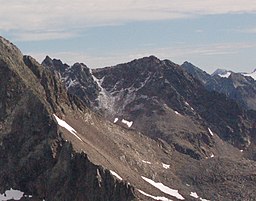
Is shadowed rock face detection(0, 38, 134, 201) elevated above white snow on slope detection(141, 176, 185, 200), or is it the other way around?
shadowed rock face detection(0, 38, 134, 201)

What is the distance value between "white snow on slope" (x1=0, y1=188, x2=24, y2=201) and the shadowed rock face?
1307 millimetres

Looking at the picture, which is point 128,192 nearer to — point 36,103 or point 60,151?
point 60,151

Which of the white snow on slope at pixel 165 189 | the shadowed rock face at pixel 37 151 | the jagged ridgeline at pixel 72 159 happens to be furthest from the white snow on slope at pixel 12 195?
the white snow on slope at pixel 165 189

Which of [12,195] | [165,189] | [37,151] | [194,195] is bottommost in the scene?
[194,195]

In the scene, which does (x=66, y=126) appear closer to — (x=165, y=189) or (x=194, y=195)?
(x=165, y=189)

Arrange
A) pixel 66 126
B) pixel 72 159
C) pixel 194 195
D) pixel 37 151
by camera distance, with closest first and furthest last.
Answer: pixel 72 159 → pixel 37 151 → pixel 66 126 → pixel 194 195

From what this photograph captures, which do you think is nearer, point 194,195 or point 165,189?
point 165,189

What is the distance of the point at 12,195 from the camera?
124688mm

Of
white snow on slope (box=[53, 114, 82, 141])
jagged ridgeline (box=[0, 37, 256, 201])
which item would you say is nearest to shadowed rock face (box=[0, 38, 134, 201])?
jagged ridgeline (box=[0, 37, 256, 201])

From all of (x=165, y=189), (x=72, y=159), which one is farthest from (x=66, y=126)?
(x=72, y=159)

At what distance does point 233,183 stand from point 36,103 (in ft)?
249

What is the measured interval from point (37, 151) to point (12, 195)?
1198cm

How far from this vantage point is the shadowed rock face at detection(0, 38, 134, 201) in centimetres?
11744

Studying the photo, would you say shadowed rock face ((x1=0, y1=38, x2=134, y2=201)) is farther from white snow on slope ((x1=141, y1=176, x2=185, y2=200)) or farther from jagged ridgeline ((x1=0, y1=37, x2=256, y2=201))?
white snow on slope ((x1=141, y1=176, x2=185, y2=200))
